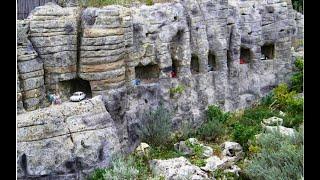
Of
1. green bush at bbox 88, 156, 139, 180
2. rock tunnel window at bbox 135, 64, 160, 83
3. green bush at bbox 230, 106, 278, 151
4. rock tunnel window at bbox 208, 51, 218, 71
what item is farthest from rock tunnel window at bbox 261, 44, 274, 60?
green bush at bbox 88, 156, 139, 180

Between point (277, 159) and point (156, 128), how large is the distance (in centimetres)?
392

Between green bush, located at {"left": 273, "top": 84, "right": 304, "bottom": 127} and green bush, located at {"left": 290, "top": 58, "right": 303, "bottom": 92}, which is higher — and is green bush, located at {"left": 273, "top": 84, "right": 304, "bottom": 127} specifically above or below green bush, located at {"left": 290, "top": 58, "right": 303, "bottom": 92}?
below

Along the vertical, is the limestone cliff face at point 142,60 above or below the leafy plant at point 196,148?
above

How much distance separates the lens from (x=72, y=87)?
44.9 feet

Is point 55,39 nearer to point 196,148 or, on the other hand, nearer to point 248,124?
point 196,148

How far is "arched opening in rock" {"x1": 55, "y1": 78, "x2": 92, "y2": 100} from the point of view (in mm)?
13250

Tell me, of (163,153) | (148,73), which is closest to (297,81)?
(148,73)

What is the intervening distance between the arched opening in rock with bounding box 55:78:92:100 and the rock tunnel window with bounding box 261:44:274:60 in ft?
30.8

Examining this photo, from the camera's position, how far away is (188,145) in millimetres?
13945

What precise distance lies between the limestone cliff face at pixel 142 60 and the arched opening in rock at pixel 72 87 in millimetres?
33

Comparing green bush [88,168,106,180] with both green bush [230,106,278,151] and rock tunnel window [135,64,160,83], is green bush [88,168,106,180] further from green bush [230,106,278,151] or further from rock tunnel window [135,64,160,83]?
green bush [230,106,278,151]

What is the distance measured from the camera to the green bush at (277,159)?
10906 mm

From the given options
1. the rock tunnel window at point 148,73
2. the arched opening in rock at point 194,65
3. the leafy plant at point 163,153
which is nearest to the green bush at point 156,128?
the leafy plant at point 163,153

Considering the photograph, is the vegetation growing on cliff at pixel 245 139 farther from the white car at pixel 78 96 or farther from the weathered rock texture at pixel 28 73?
the weathered rock texture at pixel 28 73
